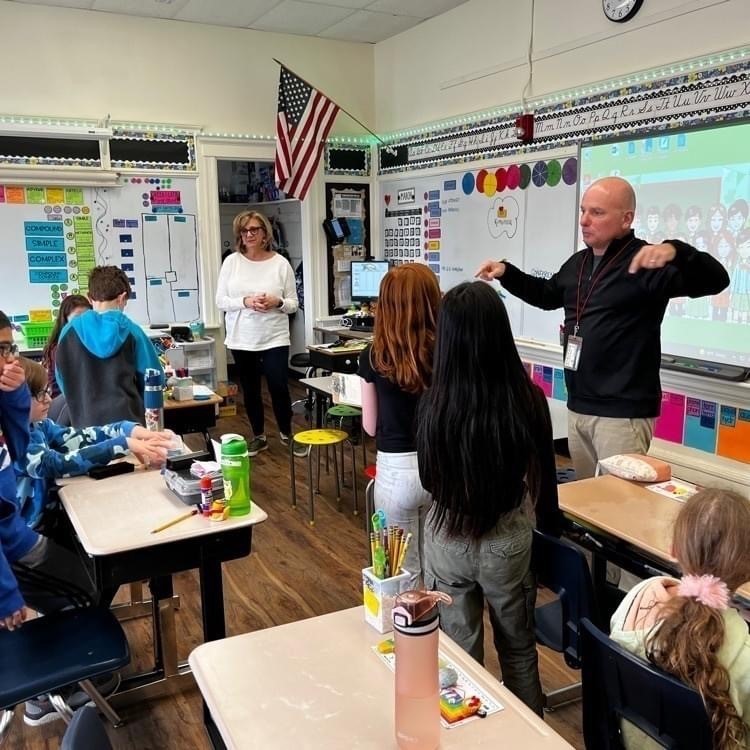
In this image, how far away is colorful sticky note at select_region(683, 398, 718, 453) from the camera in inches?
156

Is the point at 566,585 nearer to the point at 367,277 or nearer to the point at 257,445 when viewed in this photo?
the point at 257,445

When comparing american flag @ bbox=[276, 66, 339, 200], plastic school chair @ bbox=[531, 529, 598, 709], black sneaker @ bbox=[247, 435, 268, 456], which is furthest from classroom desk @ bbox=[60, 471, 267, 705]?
american flag @ bbox=[276, 66, 339, 200]

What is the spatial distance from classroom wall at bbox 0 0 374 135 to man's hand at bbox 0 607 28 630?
4923 millimetres

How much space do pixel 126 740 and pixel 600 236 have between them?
2.35 meters

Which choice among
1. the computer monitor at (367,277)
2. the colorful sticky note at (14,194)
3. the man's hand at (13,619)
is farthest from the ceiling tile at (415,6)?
the man's hand at (13,619)

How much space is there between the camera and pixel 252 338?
5.19 meters

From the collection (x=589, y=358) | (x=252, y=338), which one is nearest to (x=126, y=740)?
(x=589, y=358)

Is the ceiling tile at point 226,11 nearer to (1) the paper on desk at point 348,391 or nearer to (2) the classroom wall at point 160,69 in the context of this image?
(2) the classroom wall at point 160,69

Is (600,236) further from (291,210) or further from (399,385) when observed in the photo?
(291,210)

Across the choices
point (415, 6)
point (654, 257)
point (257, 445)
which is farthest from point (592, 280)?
point (415, 6)

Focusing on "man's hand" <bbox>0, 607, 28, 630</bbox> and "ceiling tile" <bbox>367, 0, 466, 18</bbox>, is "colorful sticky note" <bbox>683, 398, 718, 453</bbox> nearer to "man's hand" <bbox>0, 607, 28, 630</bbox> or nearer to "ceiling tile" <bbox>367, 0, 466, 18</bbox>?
"man's hand" <bbox>0, 607, 28, 630</bbox>

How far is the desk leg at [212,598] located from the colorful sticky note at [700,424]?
2919mm

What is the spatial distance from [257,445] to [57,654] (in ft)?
11.2

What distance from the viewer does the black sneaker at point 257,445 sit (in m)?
5.21
